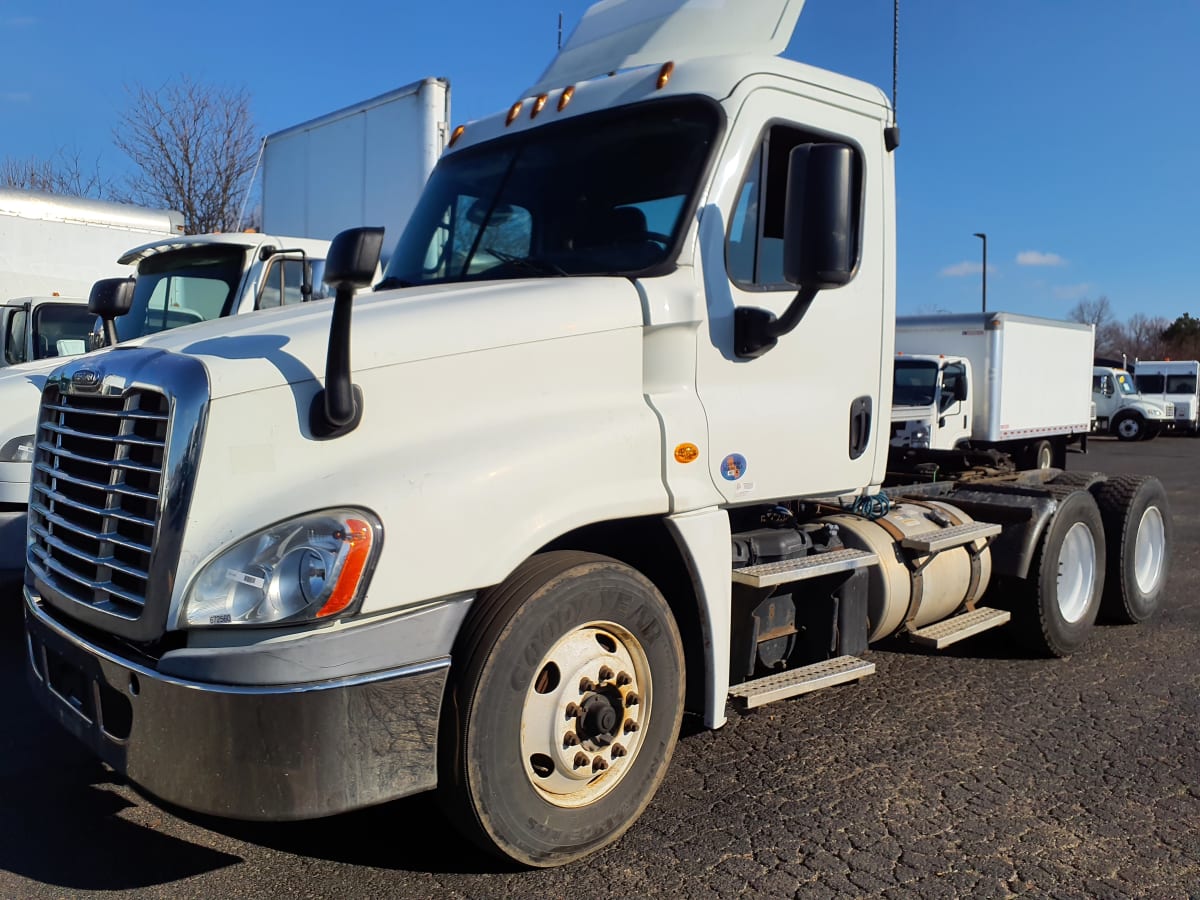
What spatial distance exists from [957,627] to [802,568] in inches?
69.5

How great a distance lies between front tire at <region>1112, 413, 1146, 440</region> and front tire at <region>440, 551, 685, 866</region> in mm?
34772

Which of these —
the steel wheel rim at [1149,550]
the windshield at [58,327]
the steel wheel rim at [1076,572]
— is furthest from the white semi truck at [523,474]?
the windshield at [58,327]

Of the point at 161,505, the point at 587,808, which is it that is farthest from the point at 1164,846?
the point at 161,505

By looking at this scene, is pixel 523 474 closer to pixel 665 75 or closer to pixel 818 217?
pixel 818 217

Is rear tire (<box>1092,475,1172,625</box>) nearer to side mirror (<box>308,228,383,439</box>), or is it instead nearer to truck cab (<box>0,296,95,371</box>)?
side mirror (<box>308,228,383,439</box>)

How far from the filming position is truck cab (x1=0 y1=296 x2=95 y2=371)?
8828 millimetres

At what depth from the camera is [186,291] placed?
7.57 metres

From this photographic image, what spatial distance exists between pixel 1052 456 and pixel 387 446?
1754 centimetres

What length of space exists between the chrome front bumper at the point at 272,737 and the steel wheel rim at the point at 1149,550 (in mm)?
5652

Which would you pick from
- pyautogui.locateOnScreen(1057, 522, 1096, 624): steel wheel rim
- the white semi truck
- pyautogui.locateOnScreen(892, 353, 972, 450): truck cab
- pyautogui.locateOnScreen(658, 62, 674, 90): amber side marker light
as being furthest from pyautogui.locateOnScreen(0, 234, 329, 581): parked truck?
pyautogui.locateOnScreen(892, 353, 972, 450): truck cab

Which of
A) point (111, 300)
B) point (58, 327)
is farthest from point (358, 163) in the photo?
point (111, 300)

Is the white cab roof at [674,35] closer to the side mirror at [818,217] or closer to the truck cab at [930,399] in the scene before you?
the side mirror at [818,217]

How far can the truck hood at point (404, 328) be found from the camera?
9.97 ft

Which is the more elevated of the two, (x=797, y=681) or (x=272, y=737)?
(x=272, y=737)
